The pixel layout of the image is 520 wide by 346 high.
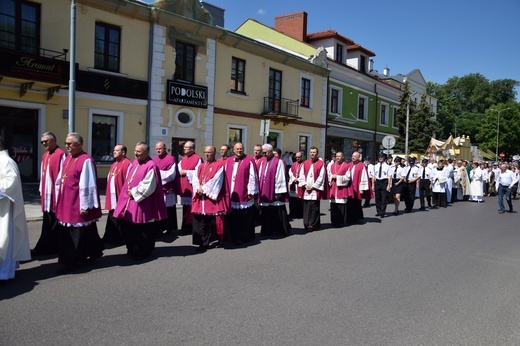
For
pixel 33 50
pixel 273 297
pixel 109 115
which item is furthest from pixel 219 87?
pixel 273 297

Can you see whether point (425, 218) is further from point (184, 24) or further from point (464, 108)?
point (464, 108)

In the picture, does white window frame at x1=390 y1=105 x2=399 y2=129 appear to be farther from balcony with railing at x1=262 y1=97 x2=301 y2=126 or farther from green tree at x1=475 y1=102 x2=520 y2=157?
green tree at x1=475 y1=102 x2=520 y2=157

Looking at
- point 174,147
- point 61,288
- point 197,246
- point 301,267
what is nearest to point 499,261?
point 301,267

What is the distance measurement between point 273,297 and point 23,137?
12586 mm

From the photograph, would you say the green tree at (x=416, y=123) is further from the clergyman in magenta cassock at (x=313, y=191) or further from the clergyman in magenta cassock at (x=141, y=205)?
the clergyman in magenta cassock at (x=141, y=205)

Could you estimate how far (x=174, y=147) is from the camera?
19.1m

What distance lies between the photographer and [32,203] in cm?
1188

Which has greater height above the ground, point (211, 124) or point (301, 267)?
point (211, 124)

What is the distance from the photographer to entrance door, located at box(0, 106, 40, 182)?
14094 mm

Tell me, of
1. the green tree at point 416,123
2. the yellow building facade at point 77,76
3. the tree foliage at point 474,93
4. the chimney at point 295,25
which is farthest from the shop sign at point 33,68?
the tree foliage at point 474,93

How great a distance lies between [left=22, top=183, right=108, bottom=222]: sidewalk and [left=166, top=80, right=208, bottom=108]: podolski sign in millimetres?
6384

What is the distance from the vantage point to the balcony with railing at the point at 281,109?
2317cm

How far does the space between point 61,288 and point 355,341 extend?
11.4 feet

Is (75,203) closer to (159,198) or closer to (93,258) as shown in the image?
(93,258)
